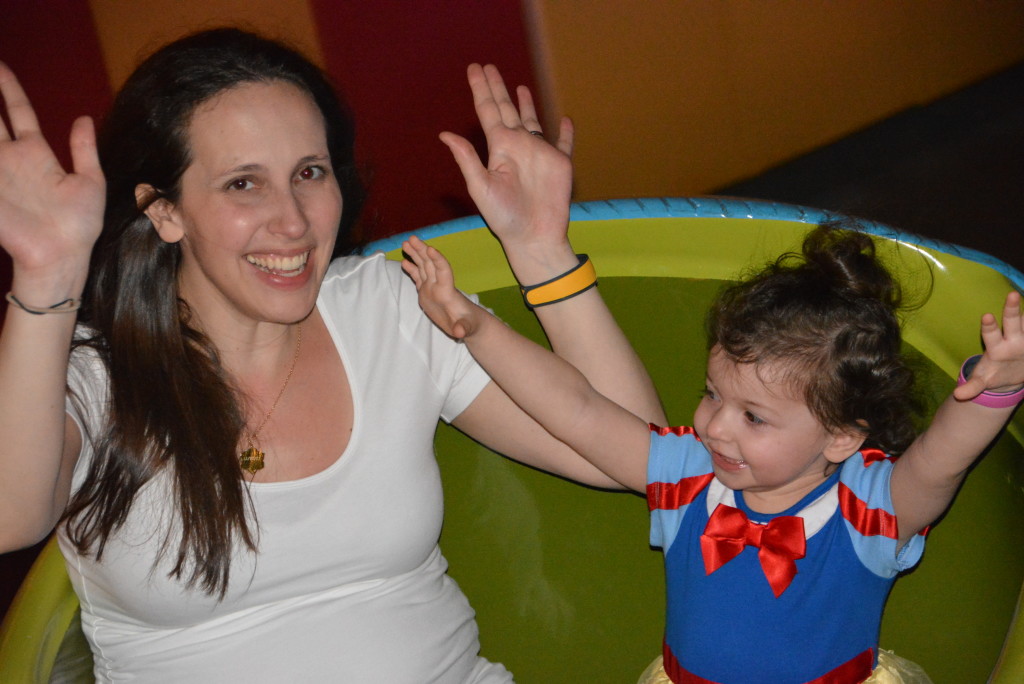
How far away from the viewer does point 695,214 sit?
4.79 ft

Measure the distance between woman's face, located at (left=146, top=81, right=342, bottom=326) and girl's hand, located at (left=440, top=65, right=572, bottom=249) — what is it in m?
0.19

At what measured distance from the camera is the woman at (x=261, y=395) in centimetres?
116

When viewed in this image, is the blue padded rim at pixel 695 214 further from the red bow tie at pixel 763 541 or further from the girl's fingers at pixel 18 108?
the girl's fingers at pixel 18 108

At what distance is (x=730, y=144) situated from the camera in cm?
309

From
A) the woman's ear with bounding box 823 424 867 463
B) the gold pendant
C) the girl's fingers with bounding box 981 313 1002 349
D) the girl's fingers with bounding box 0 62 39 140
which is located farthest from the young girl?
the girl's fingers with bounding box 0 62 39 140

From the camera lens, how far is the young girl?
1.12 meters

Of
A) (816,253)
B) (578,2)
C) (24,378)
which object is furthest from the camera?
(578,2)

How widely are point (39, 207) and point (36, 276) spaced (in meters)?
0.06

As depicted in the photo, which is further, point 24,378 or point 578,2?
point 578,2

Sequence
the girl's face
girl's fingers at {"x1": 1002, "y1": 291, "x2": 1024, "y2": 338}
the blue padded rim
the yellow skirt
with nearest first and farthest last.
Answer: girl's fingers at {"x1": 1002, "y1": 291, "x2": 1024, "y2": 338}
the girl's face
the yellow skirt
the blue padded rim

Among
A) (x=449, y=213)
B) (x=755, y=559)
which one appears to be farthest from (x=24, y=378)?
(x=449, y=213)

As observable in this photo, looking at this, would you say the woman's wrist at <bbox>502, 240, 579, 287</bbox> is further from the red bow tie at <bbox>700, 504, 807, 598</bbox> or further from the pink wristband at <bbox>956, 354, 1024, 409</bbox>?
the pink wristband at <bbox>956, 354, 1024, 409</bbox>

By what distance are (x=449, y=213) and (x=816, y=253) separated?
163cm

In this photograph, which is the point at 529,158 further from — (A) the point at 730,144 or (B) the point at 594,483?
(A) the point at 730,144
